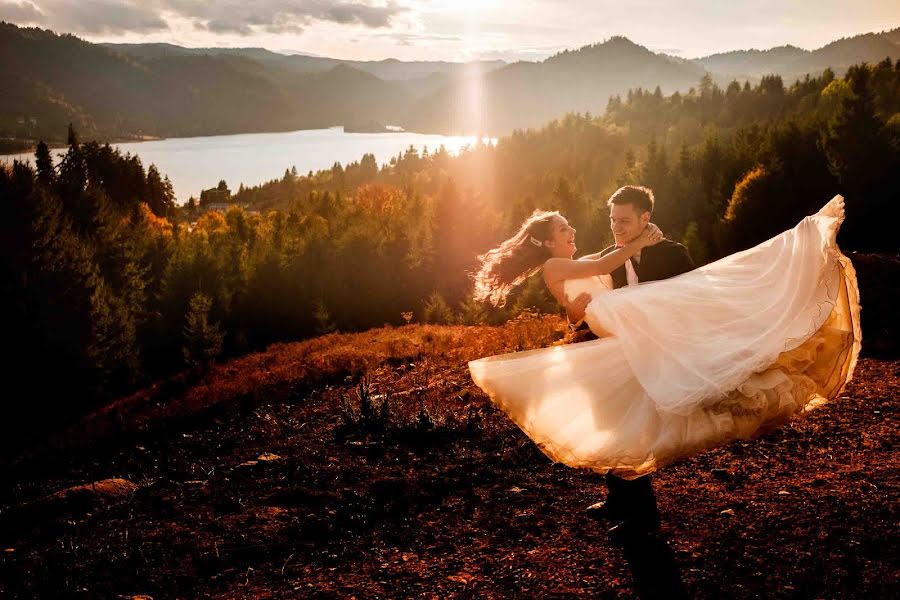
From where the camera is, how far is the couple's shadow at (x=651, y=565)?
4.39m

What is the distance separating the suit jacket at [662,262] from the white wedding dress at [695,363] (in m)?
0.23

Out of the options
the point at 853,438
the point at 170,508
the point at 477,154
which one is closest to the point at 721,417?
the point at 853,438

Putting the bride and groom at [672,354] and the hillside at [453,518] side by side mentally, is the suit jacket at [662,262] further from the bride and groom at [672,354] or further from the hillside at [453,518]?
the hillside at [453,518]

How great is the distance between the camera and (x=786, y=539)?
480 centimetres

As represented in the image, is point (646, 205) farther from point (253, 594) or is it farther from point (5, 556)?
point (5, 556)

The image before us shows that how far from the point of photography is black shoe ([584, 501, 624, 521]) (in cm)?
498

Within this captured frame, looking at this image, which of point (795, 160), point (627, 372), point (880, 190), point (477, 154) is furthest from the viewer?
point (477, 154)

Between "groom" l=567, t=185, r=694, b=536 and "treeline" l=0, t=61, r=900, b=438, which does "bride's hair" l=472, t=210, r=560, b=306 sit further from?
"treeline" l=0, t=61, r=900, b=438

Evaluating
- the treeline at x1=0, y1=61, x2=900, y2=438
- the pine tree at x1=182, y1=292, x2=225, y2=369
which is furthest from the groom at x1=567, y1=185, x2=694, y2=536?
the pine tree at x1=182, y1=292, x2=225, y2=369

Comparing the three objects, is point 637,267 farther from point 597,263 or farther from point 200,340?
point 200,340

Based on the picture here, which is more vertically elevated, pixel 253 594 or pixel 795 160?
pixel 795 160

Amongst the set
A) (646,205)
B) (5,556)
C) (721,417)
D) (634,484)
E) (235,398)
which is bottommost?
(235,398)

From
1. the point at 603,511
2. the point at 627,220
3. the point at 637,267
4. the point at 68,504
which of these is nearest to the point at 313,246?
the point at 68,504

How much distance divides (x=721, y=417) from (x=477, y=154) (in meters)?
114
